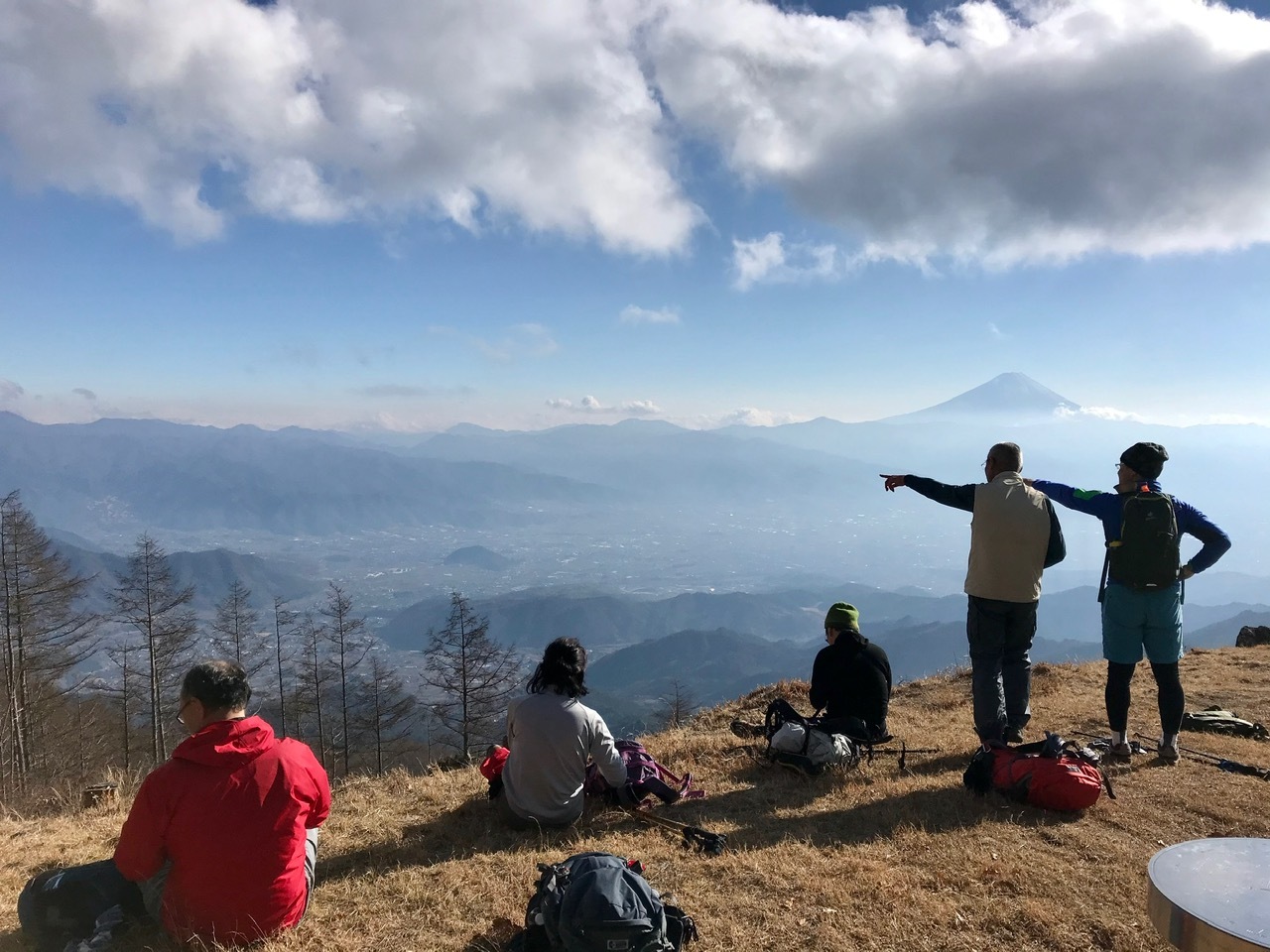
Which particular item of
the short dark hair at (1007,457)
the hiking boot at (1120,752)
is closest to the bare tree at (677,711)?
the hiking boot at (1120,752)

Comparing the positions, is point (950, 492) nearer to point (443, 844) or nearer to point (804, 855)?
point (804, 855)

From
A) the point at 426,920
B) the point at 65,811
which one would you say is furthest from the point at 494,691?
the point at 426,920

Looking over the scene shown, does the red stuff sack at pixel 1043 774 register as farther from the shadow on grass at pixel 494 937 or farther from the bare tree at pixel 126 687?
the bare tree at pixel 126 687

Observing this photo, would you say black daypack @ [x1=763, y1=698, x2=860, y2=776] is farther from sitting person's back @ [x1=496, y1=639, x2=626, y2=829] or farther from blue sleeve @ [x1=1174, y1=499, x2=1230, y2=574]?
blue sleeve @ [x1=1174, y1=499, x2=1230, y2=574]

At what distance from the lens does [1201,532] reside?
21.2 feet

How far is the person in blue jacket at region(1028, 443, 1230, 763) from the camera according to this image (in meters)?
6.37

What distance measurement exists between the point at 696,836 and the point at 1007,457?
4.63 m

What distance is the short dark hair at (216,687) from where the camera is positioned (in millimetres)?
3527

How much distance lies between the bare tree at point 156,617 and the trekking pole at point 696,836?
25.0m

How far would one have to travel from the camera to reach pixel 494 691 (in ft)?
97.5

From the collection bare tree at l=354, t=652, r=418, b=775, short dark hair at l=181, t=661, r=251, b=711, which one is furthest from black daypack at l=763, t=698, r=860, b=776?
bare tree at l=354, t=652, r=418, b=775

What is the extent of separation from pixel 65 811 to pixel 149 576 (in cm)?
2061

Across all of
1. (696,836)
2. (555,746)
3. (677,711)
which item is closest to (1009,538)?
(696,836)

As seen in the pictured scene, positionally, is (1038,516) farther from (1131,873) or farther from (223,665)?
(223,665)
